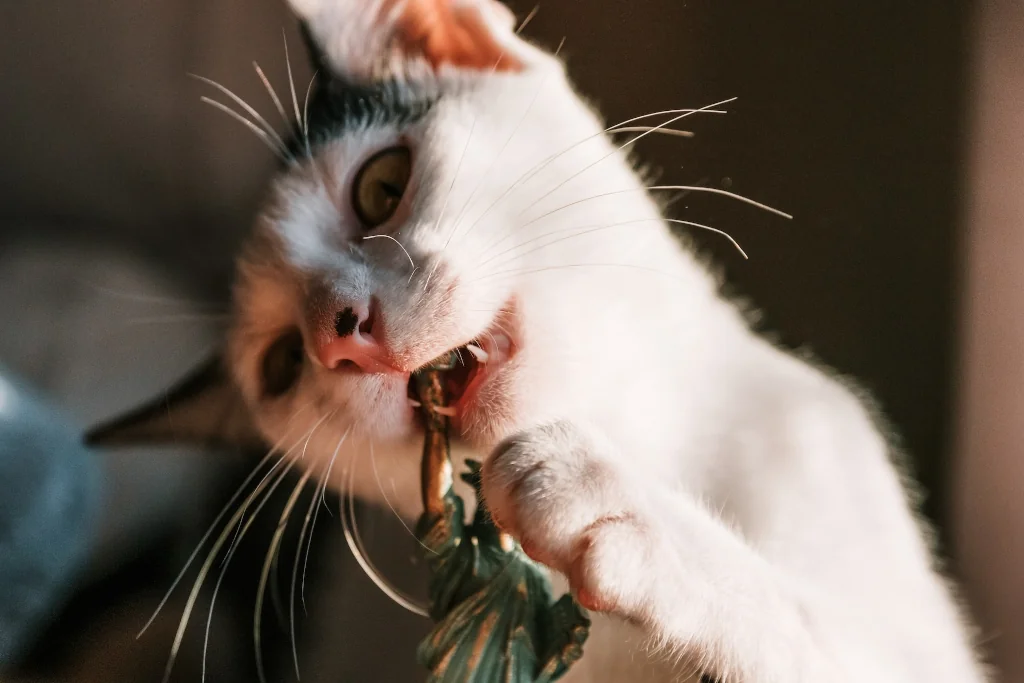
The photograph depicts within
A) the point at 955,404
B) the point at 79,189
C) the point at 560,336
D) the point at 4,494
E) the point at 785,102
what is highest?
the point at 785,102

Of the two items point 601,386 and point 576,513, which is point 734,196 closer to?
point 601,386

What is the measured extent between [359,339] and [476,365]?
0.28 feet

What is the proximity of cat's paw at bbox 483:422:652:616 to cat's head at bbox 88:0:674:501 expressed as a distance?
0.27ft

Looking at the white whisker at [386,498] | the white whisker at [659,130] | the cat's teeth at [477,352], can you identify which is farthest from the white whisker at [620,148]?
the white whisker at [386,498]

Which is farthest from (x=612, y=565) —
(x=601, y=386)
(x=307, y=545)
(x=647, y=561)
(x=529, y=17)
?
(x=529, y=17)

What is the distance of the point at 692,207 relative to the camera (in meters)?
0.56

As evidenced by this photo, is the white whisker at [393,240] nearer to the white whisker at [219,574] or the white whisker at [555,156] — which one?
the white whisker at [555,156]

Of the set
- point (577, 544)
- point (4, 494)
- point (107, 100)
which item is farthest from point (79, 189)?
point (577, 544)

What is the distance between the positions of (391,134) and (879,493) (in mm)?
470

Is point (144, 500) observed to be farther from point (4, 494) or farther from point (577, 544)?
point (577, 544)

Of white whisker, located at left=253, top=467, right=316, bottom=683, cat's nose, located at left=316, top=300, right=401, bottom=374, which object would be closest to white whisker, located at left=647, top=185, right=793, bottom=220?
cat's nose, located at left=316, top=300, right=401, bottom=374

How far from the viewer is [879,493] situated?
1.81ft

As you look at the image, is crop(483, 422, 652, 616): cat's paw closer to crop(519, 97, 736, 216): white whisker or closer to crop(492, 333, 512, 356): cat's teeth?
crop(492, 333, 512, 356): cat's teeth

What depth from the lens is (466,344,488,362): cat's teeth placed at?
0.51m
